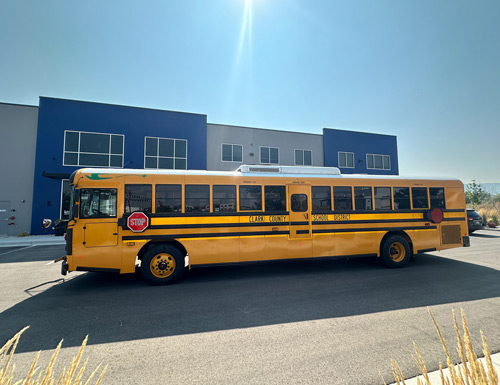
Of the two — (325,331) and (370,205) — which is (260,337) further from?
(370,205)

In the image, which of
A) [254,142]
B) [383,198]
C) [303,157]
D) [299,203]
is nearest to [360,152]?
[303,157]

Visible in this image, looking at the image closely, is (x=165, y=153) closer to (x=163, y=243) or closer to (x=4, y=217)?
(x=4, y=217)

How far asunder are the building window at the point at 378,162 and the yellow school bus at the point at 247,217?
19.8 metres

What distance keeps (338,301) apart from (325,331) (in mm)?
1236

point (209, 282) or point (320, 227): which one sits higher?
point (320, 227)

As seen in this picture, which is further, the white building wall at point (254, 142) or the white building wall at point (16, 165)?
the white building wall at point (254, 142)

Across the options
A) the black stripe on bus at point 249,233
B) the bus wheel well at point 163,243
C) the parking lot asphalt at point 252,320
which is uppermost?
the black stripe on bus at point 249,233

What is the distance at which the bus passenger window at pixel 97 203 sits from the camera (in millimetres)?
5605

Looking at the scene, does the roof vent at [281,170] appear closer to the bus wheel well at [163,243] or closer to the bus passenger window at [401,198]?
the bus passenger window at [401,198]

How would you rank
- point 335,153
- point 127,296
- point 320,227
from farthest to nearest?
point 335,153 → point 320,227 → point 127,296

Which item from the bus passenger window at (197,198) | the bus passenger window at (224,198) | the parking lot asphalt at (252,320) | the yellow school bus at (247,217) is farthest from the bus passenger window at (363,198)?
the bus passenger window at (197,198)

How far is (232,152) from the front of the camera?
71.3ft

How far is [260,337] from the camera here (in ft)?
11.5

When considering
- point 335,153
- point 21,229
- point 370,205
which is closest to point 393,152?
point 335,153
